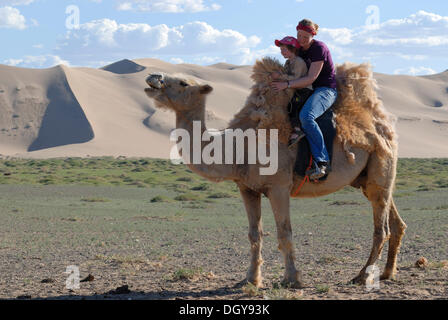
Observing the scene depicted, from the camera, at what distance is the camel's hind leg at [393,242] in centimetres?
914

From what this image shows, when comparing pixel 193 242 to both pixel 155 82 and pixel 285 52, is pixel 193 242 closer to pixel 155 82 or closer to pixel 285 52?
pixel 285 52

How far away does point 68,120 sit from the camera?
90.2 m

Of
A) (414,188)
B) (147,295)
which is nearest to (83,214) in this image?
(147,295)

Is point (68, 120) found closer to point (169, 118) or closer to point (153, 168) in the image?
point (169, 118)

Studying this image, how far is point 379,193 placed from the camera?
29.0 ft

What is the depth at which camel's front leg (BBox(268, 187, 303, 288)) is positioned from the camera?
7.89m

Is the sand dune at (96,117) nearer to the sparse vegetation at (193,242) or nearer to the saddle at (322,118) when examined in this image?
the sparse vegetation at (193,242)

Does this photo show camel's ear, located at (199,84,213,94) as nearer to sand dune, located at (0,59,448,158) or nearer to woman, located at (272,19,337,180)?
woman, located at (272,19,337,180)

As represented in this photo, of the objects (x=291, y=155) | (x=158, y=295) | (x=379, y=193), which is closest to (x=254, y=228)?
(x=291, y=155)

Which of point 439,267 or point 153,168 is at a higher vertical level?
point 439,267

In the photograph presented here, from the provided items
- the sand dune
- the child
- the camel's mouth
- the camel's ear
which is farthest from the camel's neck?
the sand dune

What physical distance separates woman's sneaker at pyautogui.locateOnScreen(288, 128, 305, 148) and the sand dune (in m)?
67.8

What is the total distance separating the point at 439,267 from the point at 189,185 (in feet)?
91.1
